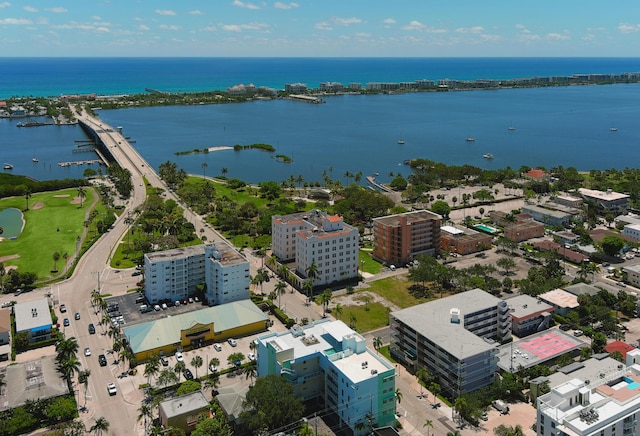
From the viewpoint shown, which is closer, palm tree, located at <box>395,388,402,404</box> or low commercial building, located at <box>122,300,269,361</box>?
palm tree, located at <box>395,388,402,404</box>

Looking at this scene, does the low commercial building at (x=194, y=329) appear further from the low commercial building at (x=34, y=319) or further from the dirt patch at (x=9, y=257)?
the dirt patch at (x=9, y=257)

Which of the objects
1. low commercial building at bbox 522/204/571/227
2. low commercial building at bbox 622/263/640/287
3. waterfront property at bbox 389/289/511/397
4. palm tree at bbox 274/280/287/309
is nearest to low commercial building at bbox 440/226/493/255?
low commercial building at bbox 522/204/571/227

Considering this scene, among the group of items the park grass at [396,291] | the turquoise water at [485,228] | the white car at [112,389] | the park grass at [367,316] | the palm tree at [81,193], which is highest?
the palm tree at [81,193]

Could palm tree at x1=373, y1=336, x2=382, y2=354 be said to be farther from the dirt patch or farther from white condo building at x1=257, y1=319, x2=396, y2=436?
the dirt patch

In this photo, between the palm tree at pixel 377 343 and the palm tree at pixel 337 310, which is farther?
the palm tree at pixel 337 310

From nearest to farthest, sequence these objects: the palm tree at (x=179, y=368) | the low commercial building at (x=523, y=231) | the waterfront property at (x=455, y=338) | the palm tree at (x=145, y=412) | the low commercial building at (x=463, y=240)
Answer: the palm tree at (x=145, y=412) → the waterfront property at (x=455, y=338) → the palm tree at (x=179, y=368) → the low commercial building at (x=463, y=240) → the low commercial building at (x=523, y=231)

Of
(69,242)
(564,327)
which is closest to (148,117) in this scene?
(69,242)

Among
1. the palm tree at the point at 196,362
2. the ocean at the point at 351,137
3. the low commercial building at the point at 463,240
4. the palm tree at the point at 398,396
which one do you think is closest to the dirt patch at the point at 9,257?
the palm tree at the point at 196,362

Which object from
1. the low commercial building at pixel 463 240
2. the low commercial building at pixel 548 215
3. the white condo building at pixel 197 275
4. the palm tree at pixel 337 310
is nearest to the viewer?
the palm tree at pixel 337 310
